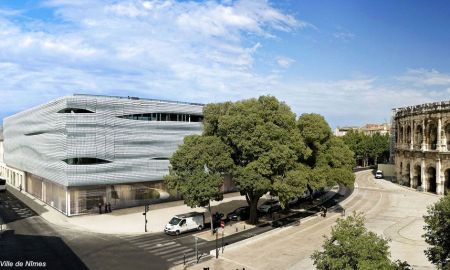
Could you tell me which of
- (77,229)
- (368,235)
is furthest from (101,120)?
(368,235)

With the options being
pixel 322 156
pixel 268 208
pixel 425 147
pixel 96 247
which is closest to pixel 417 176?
pixel 425 147

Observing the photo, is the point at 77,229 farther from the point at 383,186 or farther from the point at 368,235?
the point at 383,186

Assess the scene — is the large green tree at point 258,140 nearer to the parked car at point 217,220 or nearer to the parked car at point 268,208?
the parked car at point 217,220

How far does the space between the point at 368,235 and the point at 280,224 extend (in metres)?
24.6

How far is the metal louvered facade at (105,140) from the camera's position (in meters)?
49.8

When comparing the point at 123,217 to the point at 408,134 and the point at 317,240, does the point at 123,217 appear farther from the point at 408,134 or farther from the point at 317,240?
the point at 408,134

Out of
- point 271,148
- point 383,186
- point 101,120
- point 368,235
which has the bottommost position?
point 383,186

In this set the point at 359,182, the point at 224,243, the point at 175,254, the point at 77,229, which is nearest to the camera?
the point at 175,254

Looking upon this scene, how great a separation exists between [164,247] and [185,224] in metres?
5.14

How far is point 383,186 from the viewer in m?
79.7

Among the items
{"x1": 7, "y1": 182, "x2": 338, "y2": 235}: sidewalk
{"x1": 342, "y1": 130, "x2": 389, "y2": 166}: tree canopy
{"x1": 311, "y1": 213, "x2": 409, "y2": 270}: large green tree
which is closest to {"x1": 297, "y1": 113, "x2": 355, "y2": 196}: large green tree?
{"x1": 7, "y1": 182, "x2": 338, "y2": 235}: sidewalk

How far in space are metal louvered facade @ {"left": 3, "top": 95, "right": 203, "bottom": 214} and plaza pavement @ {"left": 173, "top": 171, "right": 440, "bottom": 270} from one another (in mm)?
24137

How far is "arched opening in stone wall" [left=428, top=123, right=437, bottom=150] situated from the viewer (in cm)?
7194

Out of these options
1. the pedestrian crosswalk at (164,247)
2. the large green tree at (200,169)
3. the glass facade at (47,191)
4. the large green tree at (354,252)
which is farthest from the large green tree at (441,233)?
the glass facade at (47,191)
